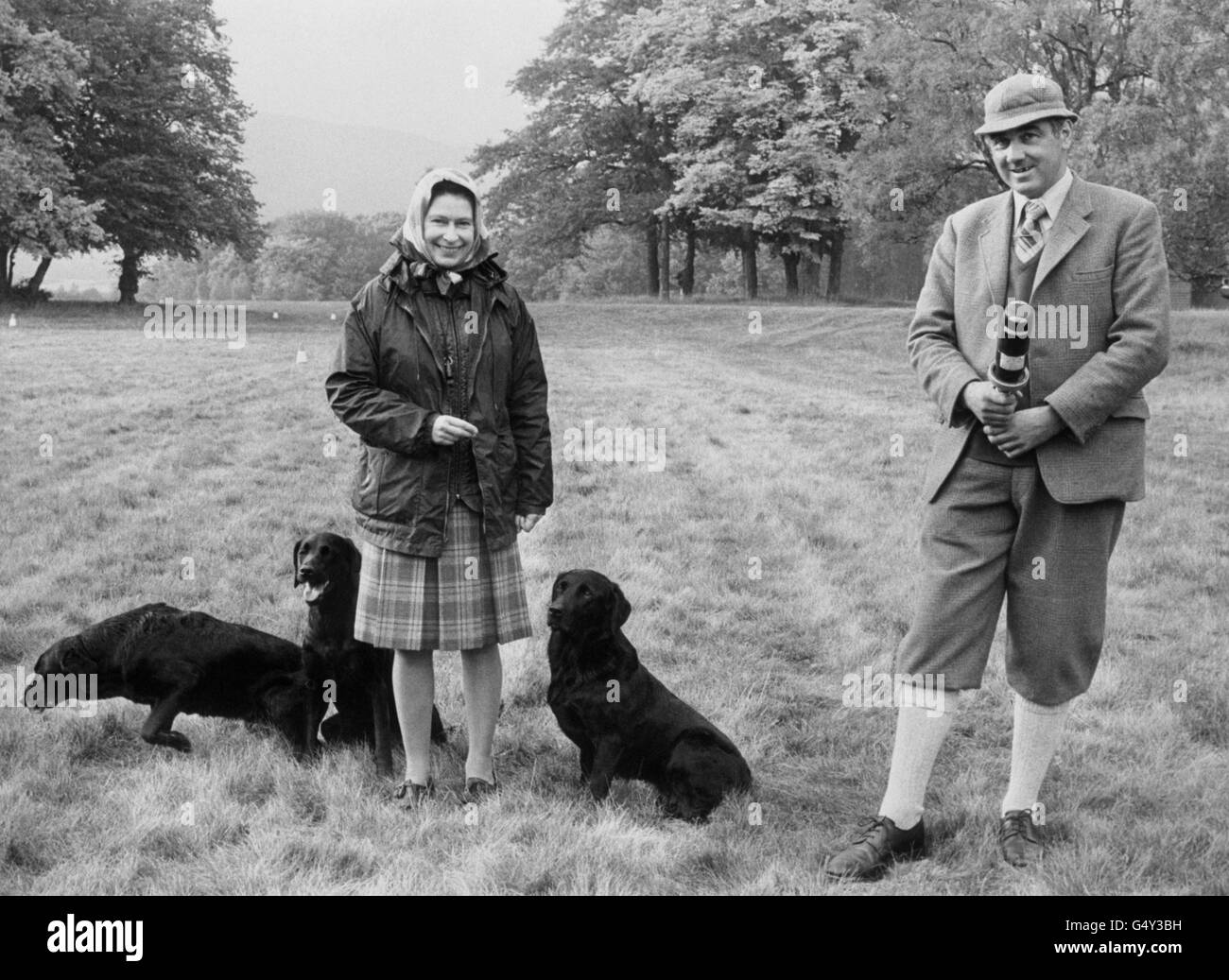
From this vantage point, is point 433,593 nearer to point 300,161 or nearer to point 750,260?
point 750,260

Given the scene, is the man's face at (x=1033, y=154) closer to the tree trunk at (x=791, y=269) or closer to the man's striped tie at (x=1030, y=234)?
the man's striped tie at (x=1030, y=234)

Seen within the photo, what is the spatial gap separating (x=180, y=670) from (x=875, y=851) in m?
2.64

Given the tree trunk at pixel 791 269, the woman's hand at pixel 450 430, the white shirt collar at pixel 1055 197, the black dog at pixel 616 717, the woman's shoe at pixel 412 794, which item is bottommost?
the woman's shoe at pixel 412 794

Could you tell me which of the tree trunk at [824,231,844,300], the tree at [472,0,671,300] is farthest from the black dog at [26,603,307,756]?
the tree trunk at [824,231,844,300]

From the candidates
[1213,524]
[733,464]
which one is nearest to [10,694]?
[733,464]

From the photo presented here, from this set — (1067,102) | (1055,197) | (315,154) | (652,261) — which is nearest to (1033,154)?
(1055,197)

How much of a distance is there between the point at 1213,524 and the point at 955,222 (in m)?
5.92

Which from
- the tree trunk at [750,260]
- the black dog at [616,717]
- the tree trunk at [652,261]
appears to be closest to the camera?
the black dog at [616,717]

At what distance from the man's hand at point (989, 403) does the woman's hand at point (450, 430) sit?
1497mm

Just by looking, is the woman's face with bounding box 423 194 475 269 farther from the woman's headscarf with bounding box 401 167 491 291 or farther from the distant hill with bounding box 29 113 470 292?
the distant hill with bounding box 29 113 470 292

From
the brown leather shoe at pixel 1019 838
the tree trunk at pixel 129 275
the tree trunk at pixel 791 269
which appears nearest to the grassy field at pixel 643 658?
the brown leather shoe at pixel 1019 838

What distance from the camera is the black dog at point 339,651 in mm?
4105

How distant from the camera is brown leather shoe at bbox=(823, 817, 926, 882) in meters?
3.31
